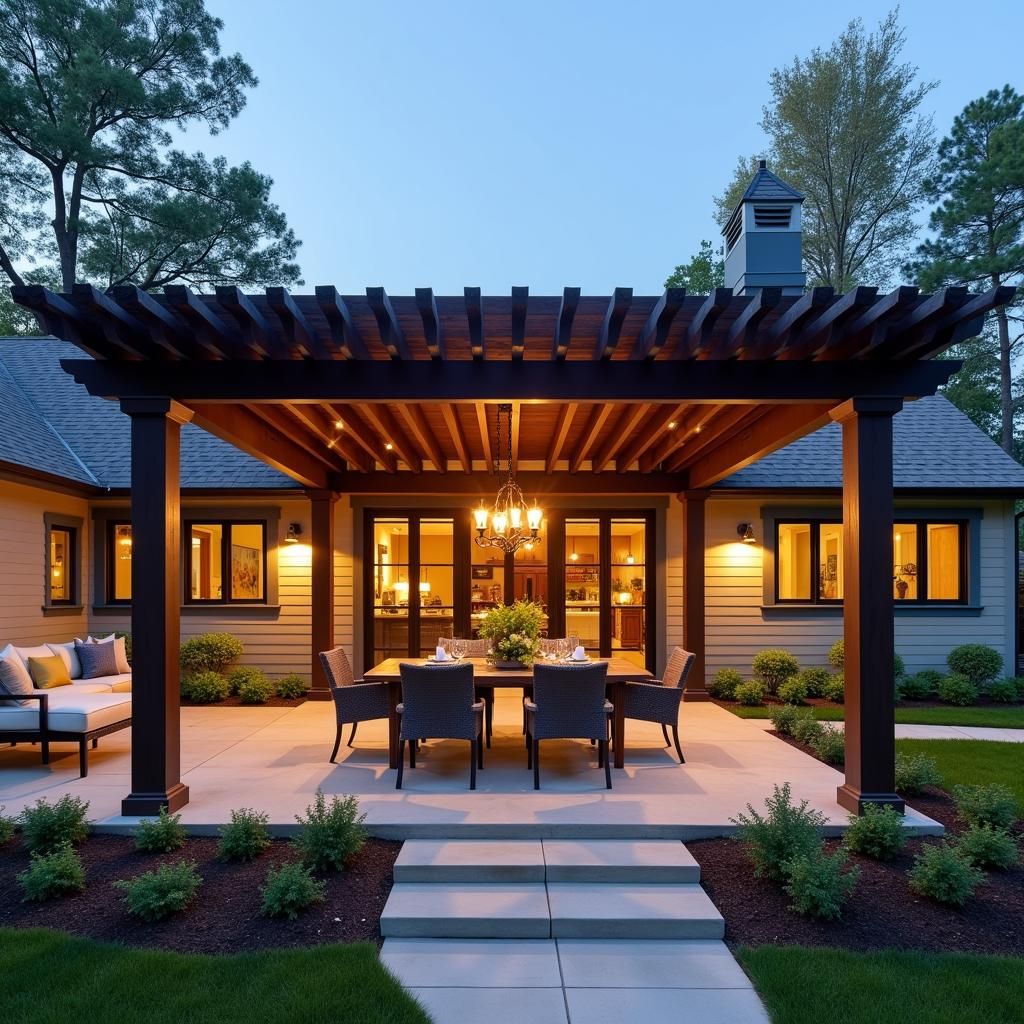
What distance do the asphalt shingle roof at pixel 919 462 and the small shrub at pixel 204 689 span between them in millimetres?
6675

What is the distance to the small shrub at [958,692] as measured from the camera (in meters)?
9.03

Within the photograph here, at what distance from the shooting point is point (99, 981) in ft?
10.0

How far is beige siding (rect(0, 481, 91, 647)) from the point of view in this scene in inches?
318

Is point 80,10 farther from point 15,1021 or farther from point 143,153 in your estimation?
point 15,1021

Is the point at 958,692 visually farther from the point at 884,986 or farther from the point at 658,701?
the point at 884,986

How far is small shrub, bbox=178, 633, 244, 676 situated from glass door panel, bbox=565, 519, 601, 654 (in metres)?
4.36

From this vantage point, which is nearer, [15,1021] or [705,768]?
[15,1021]

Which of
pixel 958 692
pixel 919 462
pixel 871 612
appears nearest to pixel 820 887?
pixel 871 612

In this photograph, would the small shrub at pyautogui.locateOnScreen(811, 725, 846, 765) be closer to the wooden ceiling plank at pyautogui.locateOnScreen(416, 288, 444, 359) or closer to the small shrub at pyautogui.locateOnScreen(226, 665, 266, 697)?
the wooden ceiling plank at pyautogui.locateOnScreen(416, 288, 444, 359)

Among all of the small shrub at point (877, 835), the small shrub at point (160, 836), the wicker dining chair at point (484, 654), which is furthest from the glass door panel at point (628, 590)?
the small shrub at point (160, 836)

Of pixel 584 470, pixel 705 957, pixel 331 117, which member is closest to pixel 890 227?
pixel 584 470

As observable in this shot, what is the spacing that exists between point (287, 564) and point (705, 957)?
7.72 metres

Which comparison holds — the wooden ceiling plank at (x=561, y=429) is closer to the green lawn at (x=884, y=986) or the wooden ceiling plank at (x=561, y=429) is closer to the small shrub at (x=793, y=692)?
the green lawn at (x=884, y=986)

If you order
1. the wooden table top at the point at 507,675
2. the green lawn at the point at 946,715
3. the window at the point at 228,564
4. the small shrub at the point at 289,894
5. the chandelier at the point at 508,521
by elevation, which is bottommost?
the green lawn at the point at 946,715
